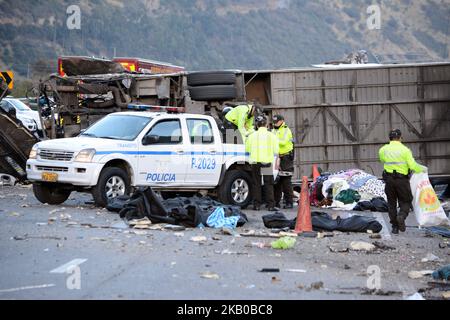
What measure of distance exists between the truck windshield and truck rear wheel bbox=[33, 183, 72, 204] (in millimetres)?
1143

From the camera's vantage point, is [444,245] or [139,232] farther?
[444,245]

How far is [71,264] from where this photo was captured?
34.1 feet

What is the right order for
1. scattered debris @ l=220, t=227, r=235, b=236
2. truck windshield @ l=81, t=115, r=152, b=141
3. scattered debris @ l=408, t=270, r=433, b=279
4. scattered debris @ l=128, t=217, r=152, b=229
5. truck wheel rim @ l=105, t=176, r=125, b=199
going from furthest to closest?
1. truck windshield @ l=81, t=115, r=152, b=141
2. truck wheel rim @ l=105, t=176, r=125, b=199
3. scattered debris @ l=128, t=217, r=152, b=229
4. scattered debris @ l=220, t=227, r=235, b=236
5. scattered debris @ l=408, t=270, r=433, b=279

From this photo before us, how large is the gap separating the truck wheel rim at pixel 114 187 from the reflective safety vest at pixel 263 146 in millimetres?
2872

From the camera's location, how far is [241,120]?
19984 millimetres

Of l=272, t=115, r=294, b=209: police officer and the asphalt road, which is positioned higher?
l=272, t=115, r=294, b=209: police officer

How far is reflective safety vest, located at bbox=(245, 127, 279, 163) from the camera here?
18844 mm

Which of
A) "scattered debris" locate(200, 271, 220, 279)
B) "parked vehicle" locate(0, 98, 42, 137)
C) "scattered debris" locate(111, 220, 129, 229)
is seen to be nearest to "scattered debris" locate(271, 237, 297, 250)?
"scattered debris" locate(111, 220, 129, 229)

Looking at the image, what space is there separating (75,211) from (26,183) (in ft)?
24.8

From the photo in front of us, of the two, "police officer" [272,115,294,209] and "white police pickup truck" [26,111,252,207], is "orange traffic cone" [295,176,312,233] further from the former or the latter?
"police officer" [272,115,294,209]

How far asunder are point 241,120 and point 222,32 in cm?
7803

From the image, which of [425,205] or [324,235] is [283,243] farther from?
[425,205]

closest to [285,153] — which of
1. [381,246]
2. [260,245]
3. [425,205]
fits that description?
[425,205]

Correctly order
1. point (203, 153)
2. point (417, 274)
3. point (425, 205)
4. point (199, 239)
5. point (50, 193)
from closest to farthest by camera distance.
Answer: point (417, 274)
point (199, 239)
point (425, 205)
point (50, 193)
point (203, 153)
